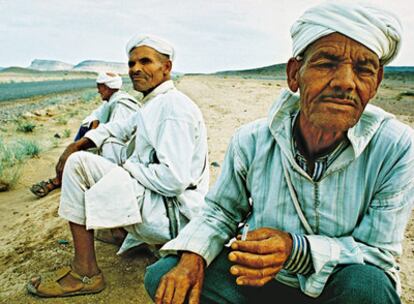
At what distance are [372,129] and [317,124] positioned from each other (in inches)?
8.2

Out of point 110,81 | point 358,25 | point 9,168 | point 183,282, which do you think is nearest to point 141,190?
point 183,282

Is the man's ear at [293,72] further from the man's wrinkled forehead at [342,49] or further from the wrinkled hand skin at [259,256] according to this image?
the wrinkled hand skin at [259,256]

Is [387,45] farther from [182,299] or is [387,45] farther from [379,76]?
[182,299]

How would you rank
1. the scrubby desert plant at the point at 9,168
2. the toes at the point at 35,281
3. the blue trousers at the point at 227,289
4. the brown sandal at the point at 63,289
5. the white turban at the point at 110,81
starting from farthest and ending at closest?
the white turban at the point at 110,81 < the scrubby desert plant at the point at 9,168 < the toes at the point at 35,281 < the brown sandal at the point at 63,289 < the blue trousers at the point at 227,289

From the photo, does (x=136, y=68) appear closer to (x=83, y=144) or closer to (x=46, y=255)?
(x=83, y=144)

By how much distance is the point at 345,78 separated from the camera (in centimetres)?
160

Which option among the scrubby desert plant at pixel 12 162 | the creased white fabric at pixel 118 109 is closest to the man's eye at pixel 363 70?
the creased white fabric at pixel 118 109

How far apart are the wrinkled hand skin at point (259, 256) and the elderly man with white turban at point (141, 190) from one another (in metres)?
1.00

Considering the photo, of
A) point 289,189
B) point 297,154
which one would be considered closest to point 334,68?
point 297,154

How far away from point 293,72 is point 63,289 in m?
2.04

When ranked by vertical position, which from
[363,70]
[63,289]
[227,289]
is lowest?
[63,289]

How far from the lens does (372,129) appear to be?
1.64 m

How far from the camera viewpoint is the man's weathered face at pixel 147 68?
3.44 meters

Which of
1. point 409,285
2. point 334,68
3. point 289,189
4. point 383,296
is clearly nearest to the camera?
point 383,296
